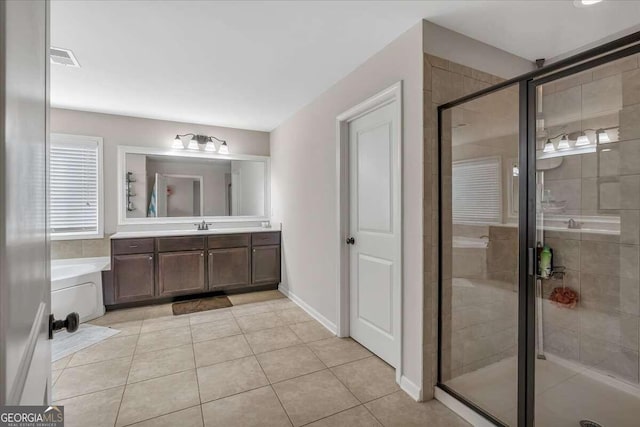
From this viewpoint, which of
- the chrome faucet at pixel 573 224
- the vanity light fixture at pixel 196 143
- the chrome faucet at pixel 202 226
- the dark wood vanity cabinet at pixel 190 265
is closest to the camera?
the chrome faucet at pixel 573 224

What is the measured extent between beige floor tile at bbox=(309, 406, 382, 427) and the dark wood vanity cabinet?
8.88ft

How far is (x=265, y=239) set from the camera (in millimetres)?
4391

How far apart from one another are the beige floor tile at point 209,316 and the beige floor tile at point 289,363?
107 centimetres

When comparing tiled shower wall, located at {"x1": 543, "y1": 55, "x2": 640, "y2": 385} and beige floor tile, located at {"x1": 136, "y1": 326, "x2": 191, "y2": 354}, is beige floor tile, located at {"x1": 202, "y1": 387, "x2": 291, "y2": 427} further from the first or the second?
tiled shower wall, located at {"x1": 543, "y1": 55, "x2": 640, "y2": 385}

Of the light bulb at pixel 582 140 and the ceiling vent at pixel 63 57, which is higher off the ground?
the ceiling vent at pixel 63 57

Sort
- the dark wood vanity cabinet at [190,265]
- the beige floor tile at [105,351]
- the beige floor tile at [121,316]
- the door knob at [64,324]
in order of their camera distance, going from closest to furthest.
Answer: the door knob at [64,324], the beige floor tile at [105,351], the beige floor tile at [121,316], the dark wood vanity cabinet at [190,265]

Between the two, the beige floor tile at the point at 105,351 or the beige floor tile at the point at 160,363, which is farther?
the beige floor tile at the point at 105,351

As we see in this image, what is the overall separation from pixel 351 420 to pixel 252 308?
2199mm

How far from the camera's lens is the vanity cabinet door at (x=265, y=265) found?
14.1 ft

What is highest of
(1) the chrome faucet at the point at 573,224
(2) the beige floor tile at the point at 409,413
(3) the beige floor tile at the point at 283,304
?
(1) the chrome faucet at the point at 573,224

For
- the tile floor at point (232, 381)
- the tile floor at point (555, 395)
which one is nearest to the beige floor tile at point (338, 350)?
the tile floor at point (232, 381)

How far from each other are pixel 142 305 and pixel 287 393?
2.72 metres

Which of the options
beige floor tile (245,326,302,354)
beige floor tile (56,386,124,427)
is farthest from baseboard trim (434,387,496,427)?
beige floor tile (56,386,124,427)

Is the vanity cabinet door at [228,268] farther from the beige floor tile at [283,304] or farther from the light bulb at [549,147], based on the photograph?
the light bulb at [549,147]
